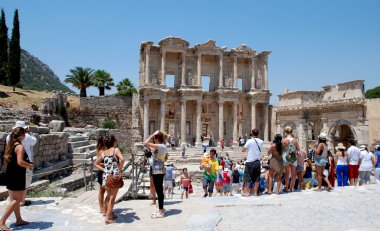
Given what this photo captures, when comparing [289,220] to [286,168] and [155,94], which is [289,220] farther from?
[155,94]

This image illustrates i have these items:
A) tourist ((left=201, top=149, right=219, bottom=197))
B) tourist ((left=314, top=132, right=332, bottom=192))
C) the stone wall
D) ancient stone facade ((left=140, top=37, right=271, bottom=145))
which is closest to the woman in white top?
tourist ((left=314, top=132, right=332, bottom=192))

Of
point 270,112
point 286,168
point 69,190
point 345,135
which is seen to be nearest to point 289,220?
point 286,168

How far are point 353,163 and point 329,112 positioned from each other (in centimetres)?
2039

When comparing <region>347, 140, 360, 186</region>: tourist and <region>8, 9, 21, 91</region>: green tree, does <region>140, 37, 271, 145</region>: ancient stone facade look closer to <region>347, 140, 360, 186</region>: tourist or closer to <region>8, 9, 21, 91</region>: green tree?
<region>8, 9, 21, 91</region>: green tree

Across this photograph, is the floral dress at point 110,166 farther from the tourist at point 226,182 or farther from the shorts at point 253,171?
the tourist at point 226,182

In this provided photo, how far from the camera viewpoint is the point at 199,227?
223 inches

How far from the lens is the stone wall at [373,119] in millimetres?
25969

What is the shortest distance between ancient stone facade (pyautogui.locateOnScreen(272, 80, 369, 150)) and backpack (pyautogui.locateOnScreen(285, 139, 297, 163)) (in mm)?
20877

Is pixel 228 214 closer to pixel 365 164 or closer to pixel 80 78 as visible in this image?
pixel 365 164

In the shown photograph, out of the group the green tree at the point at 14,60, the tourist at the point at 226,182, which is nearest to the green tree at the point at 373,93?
the tourist at the point at 226,182

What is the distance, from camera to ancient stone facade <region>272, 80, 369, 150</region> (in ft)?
Result: 88.6

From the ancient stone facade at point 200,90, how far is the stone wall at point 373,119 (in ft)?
39.2

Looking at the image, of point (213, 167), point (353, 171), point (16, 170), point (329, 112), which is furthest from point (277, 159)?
point (329, 112)

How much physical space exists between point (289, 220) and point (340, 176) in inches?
214
